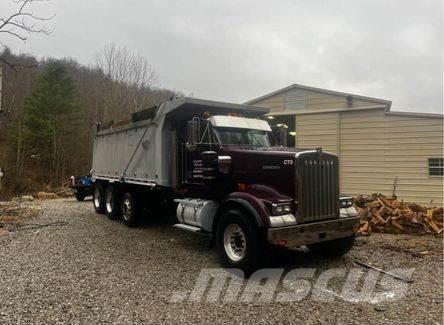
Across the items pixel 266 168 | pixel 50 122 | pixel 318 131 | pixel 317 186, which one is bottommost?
pixel 317 186

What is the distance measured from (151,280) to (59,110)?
26598mm

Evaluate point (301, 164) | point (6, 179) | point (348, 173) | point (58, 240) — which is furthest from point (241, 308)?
point (6, 179)

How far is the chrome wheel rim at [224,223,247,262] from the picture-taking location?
20.5 ft

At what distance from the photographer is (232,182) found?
6.93 metres

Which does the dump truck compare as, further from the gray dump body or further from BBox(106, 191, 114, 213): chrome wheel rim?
BBox(106, 191, 114, 213): chrome wheel rim

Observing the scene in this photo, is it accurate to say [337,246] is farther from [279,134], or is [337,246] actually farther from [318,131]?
[318,131]

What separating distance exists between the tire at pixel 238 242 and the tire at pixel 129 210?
4.08 metres

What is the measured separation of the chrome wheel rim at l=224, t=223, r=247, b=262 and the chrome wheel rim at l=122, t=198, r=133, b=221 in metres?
4.39

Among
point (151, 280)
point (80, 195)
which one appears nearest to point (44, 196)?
point (80, 195)

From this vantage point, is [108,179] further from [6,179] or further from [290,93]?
[6,179]

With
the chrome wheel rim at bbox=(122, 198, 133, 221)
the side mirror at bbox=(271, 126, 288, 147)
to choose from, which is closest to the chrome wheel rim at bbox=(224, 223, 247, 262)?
the side mirror at bbox=(271, 126, 288, 147)

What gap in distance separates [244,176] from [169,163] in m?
2.46

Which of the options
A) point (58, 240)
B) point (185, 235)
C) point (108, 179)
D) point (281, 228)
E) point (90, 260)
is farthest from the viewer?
point (108, 179)

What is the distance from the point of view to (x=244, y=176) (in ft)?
22.1
